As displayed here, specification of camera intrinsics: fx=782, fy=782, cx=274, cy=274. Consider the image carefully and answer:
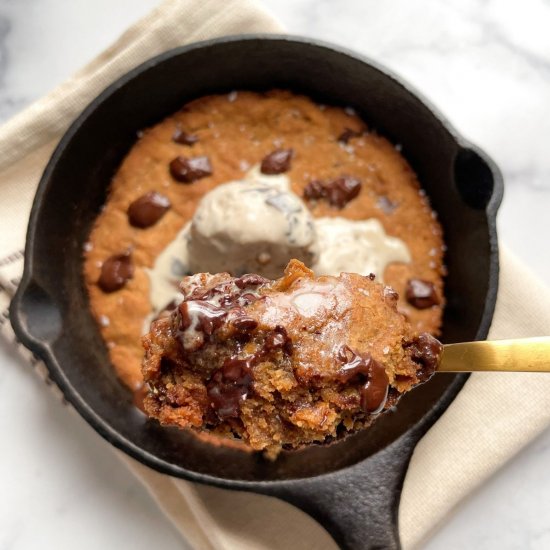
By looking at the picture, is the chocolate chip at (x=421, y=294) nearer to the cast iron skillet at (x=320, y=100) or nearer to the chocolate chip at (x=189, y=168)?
the cast iron skillet at (x=320, y=100)

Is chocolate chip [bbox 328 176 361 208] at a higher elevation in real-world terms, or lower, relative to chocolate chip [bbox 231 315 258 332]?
lower

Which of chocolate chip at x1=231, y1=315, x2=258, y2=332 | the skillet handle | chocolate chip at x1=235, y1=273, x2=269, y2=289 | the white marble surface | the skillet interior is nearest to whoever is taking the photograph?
chocolate chip at x1=231, y1=315, x2=258, y2=332

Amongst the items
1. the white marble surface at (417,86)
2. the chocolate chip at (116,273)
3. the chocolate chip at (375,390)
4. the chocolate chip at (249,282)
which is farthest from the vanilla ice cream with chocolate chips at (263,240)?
the chocolate chip at (375,390)

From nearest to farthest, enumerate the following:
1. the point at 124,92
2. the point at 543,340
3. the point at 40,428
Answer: the point at 543,340
the point at 124,92
the point at 40,428

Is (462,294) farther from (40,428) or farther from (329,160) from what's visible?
(40,428)

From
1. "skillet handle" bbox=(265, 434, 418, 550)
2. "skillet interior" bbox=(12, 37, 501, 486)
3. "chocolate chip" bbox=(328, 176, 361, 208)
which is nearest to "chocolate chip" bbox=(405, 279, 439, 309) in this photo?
"skillet interior" bbox=(12, 37, 501, 486)

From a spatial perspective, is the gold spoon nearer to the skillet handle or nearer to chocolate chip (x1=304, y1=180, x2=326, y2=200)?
the skillet handle

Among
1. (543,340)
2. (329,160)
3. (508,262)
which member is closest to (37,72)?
(329,160)
